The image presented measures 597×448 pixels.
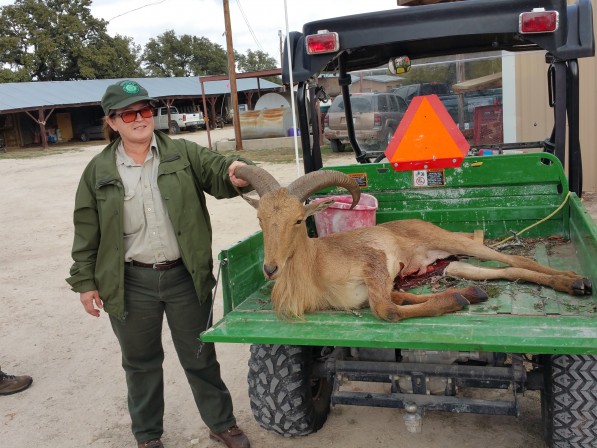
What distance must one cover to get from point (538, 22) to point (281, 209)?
6.80 ft

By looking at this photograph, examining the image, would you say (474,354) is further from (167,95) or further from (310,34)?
(167,95)

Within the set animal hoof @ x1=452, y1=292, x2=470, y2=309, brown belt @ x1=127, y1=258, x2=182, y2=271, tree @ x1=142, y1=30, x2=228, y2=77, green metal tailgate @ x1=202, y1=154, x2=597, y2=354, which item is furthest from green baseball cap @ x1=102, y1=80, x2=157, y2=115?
tree @ x1=142, y1=30, x2=228, y2=77

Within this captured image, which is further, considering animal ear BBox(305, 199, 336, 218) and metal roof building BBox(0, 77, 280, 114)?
metal roof building BBox(0, 77, 280, 114)

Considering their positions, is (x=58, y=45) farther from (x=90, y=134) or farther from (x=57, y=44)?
(x=90, y=134)

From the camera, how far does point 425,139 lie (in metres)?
4.43

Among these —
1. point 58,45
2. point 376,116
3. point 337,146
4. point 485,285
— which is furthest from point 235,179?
point 58,45

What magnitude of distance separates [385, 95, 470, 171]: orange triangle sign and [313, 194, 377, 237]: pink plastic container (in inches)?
14.1

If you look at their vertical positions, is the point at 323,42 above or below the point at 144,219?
above

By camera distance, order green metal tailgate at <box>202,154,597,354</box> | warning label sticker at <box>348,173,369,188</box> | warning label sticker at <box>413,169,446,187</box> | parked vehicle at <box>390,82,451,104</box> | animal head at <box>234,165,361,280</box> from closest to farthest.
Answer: green metal tailgate at <box>202,154,597,354</box>
animal head at <box>234,165,361,280</box>
warning label sticker at <box>413,169,446,187</box>
warning label sticker at <box>348,173,369,188</box>
parked vehicle at <box>390,82,451,104</box>

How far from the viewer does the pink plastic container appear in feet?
14.7

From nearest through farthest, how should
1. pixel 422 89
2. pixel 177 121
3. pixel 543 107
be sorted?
pixel 422 89 → pixel 543 107 → pixel 177 121

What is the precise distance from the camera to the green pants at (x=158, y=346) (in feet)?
11.9

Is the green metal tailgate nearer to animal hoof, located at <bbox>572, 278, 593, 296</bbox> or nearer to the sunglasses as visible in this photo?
animal hoof, located at <bbox>572, 278, 593, 296</bbox>

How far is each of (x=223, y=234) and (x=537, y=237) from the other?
5911 mm
